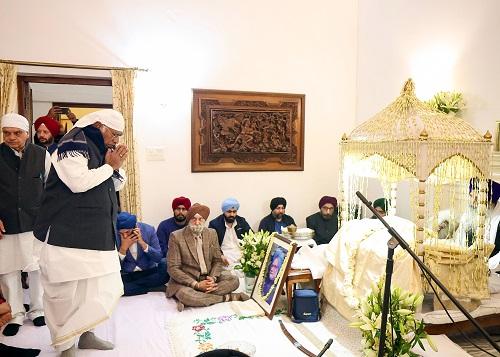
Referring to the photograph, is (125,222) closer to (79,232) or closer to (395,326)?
(79,232)

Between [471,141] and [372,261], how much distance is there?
3.70ft

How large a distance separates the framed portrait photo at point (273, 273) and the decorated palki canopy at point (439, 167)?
990 mm

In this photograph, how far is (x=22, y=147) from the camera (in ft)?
10.2

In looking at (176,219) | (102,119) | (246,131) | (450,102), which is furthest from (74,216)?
(450,102)

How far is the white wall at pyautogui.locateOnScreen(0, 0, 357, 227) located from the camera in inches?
179

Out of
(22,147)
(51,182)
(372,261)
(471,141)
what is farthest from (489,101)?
(22,147)

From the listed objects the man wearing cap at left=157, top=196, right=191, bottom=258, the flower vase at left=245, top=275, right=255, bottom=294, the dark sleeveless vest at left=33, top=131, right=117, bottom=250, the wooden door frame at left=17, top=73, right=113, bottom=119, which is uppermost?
the wooden door frame at left=17, top=73, right=113, bottom=119

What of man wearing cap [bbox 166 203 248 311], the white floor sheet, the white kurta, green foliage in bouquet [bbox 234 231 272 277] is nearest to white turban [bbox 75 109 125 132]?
the white kurta

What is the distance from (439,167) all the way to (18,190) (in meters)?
3.24

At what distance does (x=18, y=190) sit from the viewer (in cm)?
306

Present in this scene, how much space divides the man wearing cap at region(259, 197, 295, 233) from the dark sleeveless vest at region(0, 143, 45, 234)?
2711 mm

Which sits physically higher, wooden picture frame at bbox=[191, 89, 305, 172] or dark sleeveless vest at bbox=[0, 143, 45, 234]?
wooden picture frame at bbox=[191, 89, 305, 172]

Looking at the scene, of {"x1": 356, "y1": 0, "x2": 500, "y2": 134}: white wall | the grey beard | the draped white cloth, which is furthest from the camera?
{"x1": 356, "y1": 0, "x2": 500, "y2": 134}: white wall

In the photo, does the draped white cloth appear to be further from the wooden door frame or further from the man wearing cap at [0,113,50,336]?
the wooden door frame
